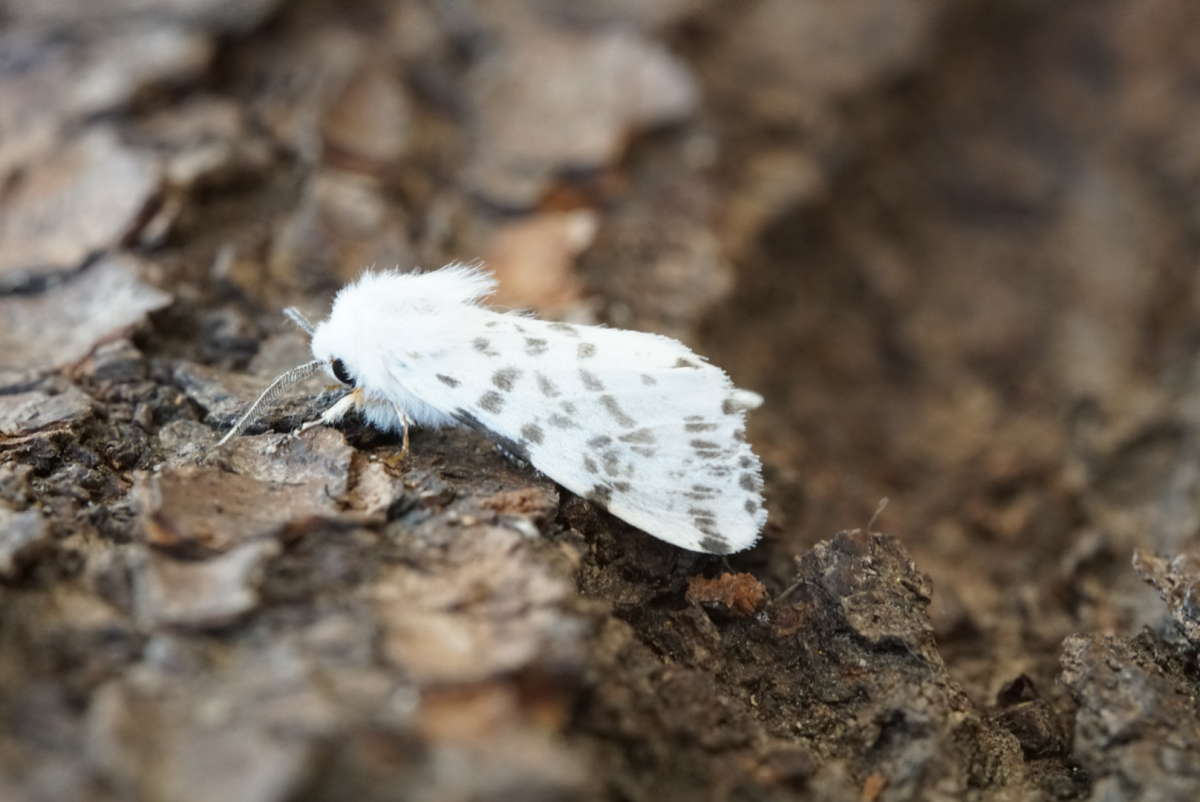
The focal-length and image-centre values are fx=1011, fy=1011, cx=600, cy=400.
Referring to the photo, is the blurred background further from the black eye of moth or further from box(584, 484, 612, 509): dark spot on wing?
the black eye of moth

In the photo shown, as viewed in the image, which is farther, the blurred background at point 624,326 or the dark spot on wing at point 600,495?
the dark spot on wing at point 600,495

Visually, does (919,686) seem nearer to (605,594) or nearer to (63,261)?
(605,594)

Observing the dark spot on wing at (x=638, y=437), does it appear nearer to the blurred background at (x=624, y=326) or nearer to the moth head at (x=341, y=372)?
the blurred background at (x=624, y=326)

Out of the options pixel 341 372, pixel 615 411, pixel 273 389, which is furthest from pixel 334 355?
pixel 615 411

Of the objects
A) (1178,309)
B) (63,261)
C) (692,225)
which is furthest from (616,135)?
(1178,309)

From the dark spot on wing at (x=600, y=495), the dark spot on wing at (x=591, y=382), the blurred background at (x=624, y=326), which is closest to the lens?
the blurred background at (x=624, y=326)

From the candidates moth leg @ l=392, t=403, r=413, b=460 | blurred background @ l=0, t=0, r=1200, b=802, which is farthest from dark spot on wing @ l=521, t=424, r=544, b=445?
moth leg @ l=392, t=403, r=413, b=460

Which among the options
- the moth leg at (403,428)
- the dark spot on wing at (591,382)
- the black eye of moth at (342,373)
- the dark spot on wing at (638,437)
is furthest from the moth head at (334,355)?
the dark spot on wing at (638,437)
